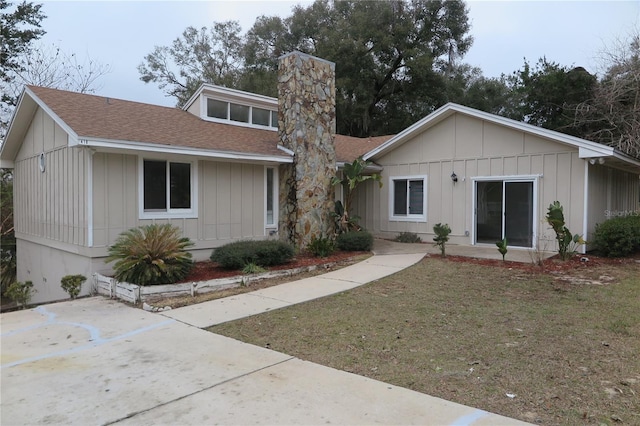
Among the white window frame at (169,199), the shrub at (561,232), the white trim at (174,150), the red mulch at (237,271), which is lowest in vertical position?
the red mulch at (237,271)

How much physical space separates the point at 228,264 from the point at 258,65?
25559mm

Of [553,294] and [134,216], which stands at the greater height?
[134,216]

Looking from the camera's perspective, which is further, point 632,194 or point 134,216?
point 632,194

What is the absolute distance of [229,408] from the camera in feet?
11.3

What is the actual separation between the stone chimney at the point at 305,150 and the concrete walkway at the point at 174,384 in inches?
252

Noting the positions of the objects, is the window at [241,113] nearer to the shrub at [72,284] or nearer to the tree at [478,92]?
the shrub at [72,284]

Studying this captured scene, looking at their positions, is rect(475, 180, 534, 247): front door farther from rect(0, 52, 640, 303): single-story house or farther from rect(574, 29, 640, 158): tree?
rect(574, 29, 640, 158): tree

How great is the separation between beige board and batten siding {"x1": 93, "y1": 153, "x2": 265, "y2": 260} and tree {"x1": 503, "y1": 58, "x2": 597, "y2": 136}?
17.4 meters

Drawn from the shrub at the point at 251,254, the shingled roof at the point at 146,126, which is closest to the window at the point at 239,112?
the shingled roof at the point at 146,126

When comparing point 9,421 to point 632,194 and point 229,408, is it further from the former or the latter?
point 632,194

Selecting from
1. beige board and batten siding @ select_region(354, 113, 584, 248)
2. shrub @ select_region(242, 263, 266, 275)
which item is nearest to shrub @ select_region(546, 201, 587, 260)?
beige board and batten siding @ select_region(354, 113, 584, 248)

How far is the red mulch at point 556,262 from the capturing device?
10039mm

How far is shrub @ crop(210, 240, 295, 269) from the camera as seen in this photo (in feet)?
30.8

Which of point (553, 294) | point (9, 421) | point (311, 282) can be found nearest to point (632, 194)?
point (553, 294)
